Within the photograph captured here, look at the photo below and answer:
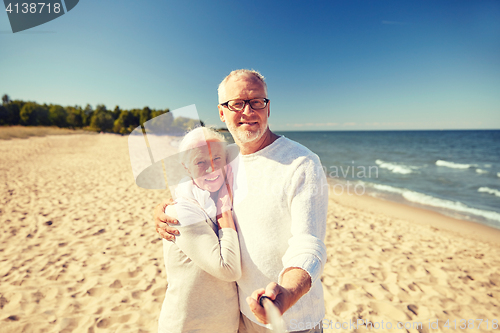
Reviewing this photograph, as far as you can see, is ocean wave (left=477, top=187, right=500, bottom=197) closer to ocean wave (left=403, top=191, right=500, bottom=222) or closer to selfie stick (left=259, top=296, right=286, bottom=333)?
ocean wave (left=403, top=191, right=500, bottom=222)

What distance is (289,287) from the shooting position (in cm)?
94

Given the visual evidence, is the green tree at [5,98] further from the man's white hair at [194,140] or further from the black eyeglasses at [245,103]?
the black eyeglasses at [245,103]

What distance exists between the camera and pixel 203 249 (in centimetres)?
125

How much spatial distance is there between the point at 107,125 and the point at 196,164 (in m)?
70.8

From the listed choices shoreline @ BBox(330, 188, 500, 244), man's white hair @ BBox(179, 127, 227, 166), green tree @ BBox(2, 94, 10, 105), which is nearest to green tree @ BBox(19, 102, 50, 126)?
green tree @ BBox(2, 94, 10, 105)

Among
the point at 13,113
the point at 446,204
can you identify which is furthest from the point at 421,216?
the point at 13,113

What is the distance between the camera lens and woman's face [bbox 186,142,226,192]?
1526mm

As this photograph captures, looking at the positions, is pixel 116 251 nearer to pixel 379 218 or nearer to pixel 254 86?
pixel 254 86

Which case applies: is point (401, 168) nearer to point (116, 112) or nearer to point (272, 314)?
point (272, 314)

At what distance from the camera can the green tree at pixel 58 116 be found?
5658 cm

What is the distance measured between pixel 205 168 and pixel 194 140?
207mm

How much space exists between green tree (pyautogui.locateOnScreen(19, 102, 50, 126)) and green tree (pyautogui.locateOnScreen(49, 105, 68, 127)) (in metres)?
1.72

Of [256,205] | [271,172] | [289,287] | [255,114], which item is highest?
[255,114]

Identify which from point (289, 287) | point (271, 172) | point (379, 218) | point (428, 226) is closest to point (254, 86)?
point (271, 172)
